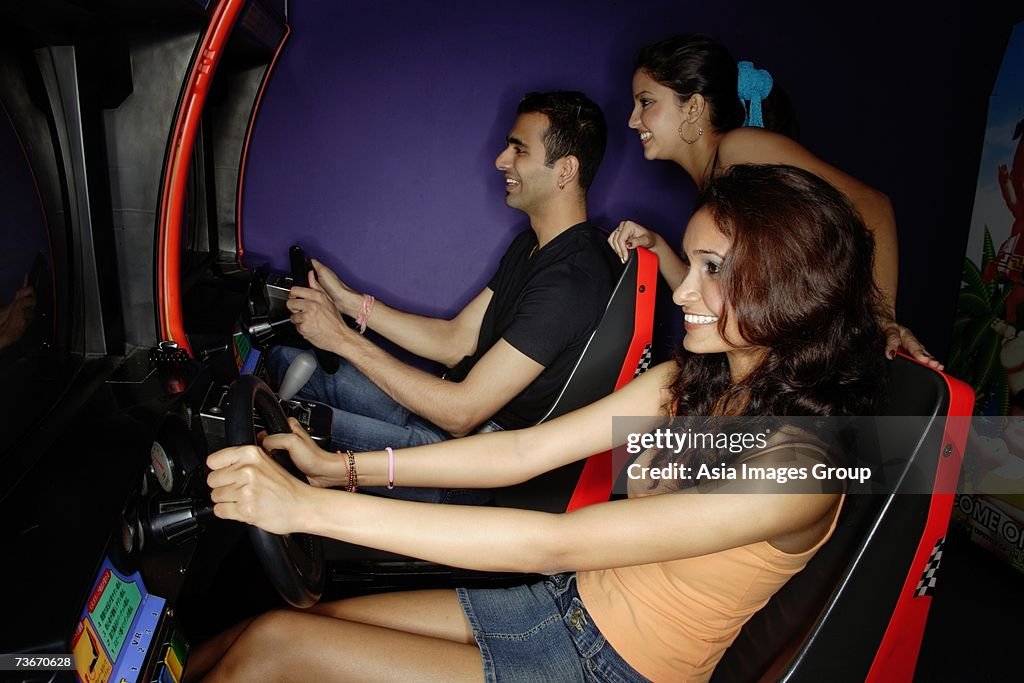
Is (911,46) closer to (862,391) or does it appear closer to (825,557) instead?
(862,391)

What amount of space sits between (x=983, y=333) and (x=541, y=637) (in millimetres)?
2140

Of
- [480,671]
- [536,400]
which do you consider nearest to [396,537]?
[480,671]

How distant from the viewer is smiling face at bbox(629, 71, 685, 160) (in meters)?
2.00

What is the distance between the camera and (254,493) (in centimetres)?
95

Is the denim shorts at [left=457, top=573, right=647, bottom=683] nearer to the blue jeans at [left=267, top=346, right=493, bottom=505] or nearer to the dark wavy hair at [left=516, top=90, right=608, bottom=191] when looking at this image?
the blue jeans at [left=267, top=346, right=493, bottom=505]

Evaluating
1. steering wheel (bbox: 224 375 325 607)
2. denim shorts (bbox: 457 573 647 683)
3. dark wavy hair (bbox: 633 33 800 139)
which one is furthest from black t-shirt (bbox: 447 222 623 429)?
steering wheel (bbox: 224 375 325 607)

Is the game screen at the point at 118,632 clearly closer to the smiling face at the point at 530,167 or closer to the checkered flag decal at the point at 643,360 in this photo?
the checkered flag decal at the point at 643,360

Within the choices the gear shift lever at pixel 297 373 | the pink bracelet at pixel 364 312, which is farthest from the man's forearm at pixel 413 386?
the pink bracelet at pixel 364 312

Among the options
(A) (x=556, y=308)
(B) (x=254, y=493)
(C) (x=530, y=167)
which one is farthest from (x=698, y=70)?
(B) (x=254, y=493)

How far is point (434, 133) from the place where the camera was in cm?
254

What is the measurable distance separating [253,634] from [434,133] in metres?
1.77

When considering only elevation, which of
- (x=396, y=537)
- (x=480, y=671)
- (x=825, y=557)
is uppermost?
(x=396, y=537)

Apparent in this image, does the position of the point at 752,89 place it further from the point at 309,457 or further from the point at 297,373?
the point at 309,457

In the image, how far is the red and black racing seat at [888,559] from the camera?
0.97 meters
